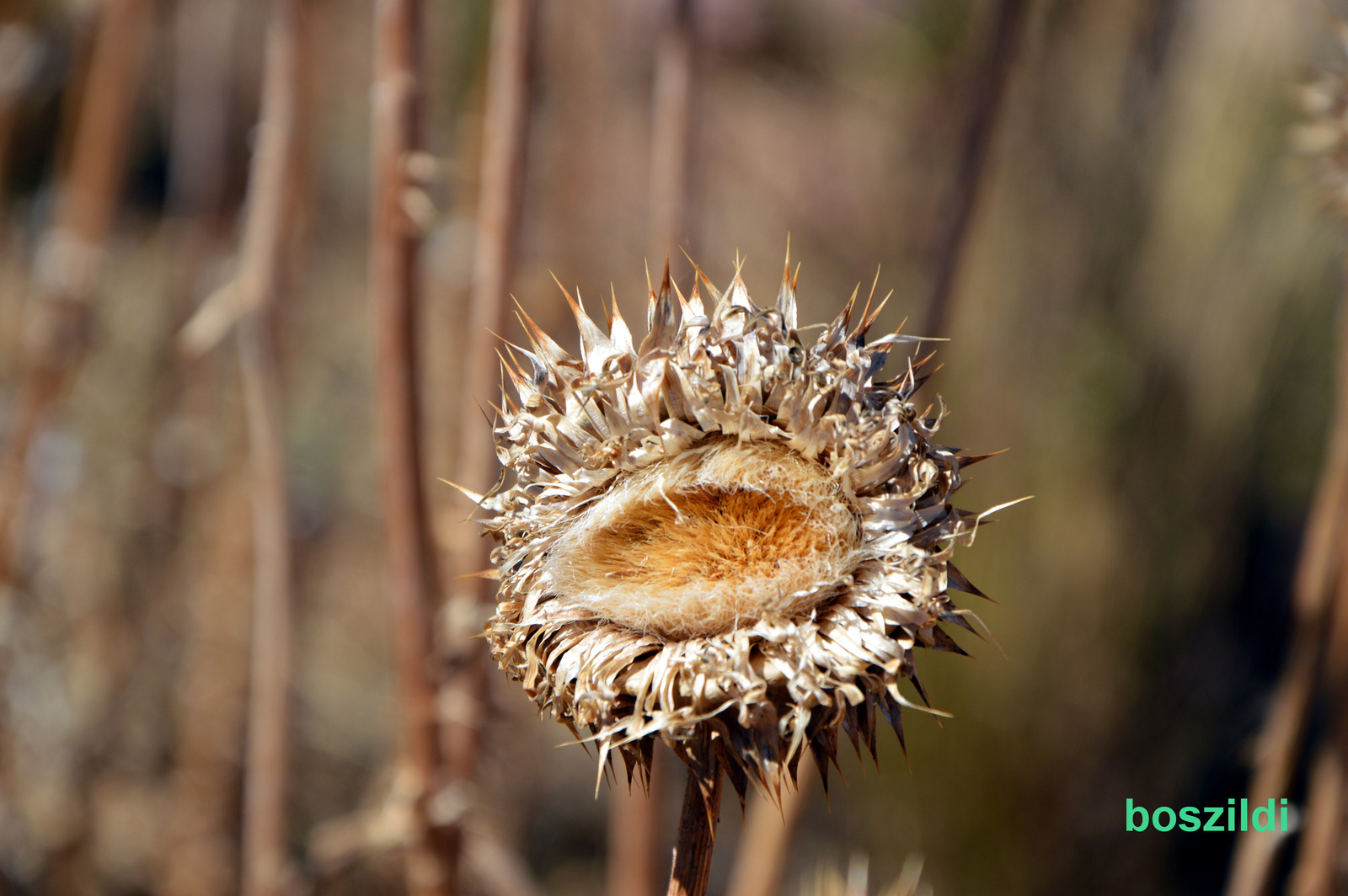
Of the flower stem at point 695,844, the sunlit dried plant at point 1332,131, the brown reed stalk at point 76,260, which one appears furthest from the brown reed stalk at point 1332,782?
the brown reed stalk at point 76,260

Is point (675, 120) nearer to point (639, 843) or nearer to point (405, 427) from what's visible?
point (405, 427)

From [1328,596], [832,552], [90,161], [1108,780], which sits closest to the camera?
[832,552]

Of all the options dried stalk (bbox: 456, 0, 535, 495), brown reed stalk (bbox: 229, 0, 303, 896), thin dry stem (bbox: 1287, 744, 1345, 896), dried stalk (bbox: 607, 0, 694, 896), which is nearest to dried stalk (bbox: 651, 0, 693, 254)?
dried stalk (bbox: 607, 0, 694, 896)

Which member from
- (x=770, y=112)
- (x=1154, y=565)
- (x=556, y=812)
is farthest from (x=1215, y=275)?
(x=556, y=812)

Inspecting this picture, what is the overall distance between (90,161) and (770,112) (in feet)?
6.21

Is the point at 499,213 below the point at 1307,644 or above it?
above

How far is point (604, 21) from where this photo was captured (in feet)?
5.00

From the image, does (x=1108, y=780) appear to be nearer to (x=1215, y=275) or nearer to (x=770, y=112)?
(x=1215, y=275)

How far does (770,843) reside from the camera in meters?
0.89

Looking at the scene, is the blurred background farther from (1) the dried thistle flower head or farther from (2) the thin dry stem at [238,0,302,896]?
(1) the dried thistle flower head

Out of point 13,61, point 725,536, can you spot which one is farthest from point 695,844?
point 13,61

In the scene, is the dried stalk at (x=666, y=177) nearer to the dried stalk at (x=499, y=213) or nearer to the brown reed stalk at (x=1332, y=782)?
the dried stalk at (x=499, y=213)

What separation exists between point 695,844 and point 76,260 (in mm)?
1265

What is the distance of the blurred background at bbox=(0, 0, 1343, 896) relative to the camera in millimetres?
1445
